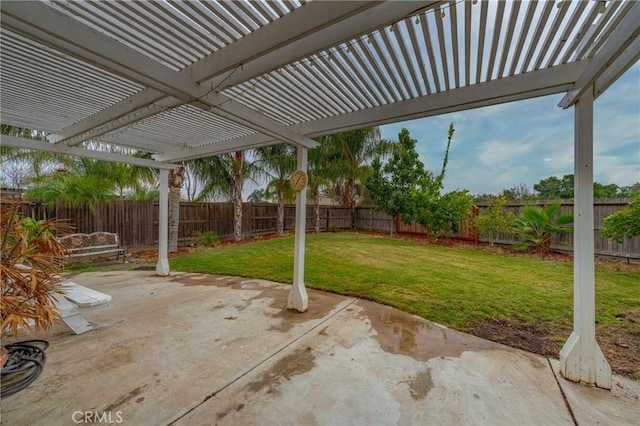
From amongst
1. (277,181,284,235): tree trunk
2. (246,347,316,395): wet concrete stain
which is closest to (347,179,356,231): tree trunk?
(277,181,284,235): tree trunk

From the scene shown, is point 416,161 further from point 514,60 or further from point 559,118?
point 514,60

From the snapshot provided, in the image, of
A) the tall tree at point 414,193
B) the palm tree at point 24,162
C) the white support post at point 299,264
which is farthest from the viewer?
Answer: the tall tree at point 414,193

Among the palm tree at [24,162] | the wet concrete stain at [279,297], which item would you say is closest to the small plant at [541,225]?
the wet concrete stain at [279,297]

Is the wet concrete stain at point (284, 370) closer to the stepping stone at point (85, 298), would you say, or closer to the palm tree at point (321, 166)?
the stepping stone at point (85, 298)

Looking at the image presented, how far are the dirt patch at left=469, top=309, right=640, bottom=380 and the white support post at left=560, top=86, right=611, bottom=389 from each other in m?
0.41

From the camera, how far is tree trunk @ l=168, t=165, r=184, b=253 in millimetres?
7727

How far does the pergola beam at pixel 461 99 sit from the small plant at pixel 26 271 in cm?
267

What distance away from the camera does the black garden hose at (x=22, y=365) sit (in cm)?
182

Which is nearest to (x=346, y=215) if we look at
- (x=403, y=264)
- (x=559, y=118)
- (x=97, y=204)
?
(x=403, y=264)

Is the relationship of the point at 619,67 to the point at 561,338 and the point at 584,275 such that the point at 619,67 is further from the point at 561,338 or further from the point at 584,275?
the point at 561,338

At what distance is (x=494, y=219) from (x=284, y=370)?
8366 millimetres

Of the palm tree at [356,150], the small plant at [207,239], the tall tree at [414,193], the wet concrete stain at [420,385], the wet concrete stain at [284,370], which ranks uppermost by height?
the palm tree at [356,150]

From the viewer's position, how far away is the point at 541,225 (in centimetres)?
697

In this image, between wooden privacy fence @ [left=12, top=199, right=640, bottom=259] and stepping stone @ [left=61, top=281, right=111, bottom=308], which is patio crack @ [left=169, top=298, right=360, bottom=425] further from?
wooden privacy fence @ [left=12, top=199, right=640, bottom=259]
